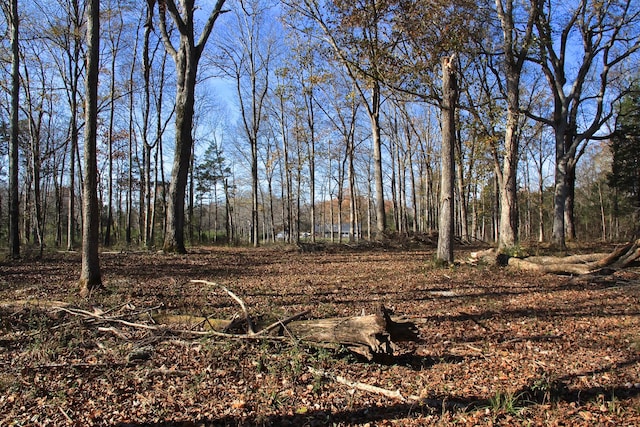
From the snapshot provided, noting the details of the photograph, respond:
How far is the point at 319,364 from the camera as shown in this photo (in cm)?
406

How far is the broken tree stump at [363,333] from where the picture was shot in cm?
407

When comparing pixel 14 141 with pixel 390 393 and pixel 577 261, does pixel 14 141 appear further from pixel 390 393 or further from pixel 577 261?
pixel 577 261

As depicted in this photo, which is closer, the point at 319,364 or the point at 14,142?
the point at 319,364

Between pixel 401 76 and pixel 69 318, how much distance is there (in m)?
10.3

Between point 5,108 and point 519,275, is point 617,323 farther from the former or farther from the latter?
A: point 5,108

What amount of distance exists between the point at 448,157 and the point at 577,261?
13.0 feet

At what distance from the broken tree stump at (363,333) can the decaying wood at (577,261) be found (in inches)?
254

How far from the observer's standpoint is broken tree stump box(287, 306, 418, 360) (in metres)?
4.07

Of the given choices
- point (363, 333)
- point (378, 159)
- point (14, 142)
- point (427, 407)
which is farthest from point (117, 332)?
point (378, 159)

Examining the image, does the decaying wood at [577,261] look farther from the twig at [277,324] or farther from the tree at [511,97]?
the twig at [277,324]

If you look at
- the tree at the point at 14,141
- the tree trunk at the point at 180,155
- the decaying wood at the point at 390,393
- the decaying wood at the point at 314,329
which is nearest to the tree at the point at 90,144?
the decaying wood at the point at 314,329

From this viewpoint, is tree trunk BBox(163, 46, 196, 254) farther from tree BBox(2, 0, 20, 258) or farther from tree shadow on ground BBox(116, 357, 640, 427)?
tree shadow on ground BBox(116, 357, 640, 427)

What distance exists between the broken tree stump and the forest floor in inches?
5.6

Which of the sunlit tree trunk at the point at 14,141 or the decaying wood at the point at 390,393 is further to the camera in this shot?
the sunlit tree trunk at the point at 14,141
